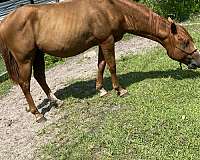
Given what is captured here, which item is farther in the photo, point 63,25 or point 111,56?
point 111,56

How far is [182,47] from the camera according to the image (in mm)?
7340

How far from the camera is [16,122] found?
7.75 m

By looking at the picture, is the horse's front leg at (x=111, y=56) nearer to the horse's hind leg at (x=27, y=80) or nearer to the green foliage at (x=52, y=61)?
the horse's hind leg at (x=27, y=80)

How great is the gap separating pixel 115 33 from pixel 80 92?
1510 mm

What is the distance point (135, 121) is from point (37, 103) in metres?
2.57

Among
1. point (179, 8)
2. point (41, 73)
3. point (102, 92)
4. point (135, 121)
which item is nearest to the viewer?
point (135, 121)

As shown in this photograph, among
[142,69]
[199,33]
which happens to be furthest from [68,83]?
[199,33]

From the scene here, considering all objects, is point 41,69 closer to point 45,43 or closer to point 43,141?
point 45,43

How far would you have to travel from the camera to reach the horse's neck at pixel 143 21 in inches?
289

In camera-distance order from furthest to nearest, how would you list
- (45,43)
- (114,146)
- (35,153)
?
(45,43)
(35,153)
(114,146)

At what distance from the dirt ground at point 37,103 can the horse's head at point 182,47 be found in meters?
2.24

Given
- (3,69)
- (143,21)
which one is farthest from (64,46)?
(3,69)

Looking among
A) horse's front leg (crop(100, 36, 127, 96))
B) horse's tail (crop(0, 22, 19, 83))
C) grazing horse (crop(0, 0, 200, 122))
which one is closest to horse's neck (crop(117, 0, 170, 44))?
grazing horse (crop(0, 0, 200, 122))

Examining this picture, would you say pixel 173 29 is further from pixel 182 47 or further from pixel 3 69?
pixel 3 69
